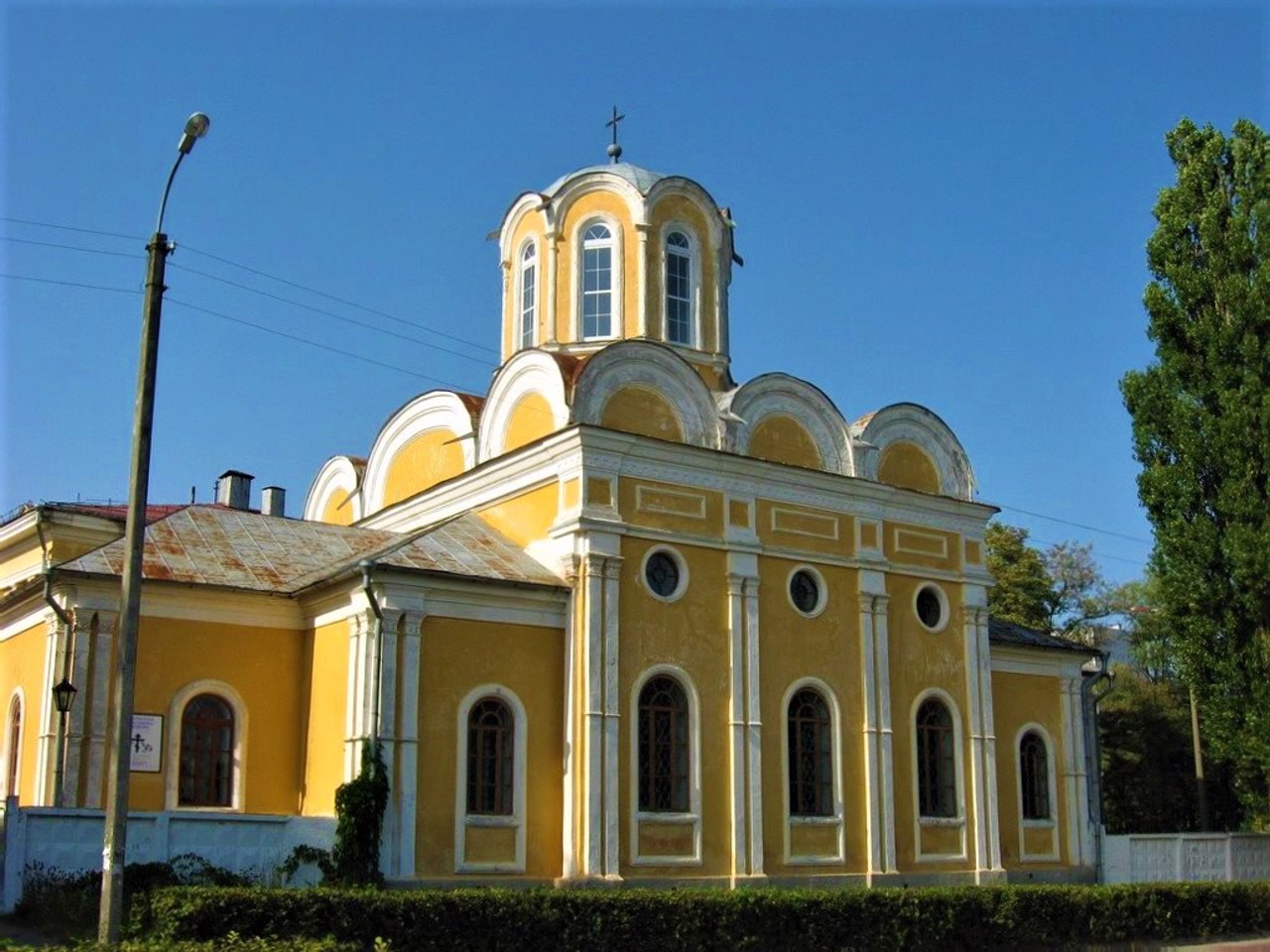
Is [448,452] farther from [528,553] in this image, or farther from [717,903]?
[717,903]

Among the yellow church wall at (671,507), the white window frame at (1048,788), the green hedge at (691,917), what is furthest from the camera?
the white window frame at (1048,788)

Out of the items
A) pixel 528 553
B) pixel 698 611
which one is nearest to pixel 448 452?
pixel 528 553

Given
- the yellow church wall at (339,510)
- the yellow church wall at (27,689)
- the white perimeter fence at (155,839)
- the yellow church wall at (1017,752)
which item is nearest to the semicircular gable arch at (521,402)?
the yellow church wall at (339,510)

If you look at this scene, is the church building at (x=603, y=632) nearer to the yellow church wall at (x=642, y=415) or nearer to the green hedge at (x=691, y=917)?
the yellow church wall at (x=642, y=415)

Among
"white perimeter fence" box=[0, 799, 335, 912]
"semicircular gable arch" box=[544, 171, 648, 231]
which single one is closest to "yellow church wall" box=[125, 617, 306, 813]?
"white perimeter fence" box=[0, 799, 335, 912]

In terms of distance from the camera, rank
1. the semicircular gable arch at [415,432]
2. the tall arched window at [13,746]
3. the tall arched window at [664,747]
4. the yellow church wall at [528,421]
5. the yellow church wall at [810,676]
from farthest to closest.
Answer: the semicircular gable arch at [415,432] → the yellow church wall at [528,421] → the yellow church wall at [810,676] → the tall arched window at [664,747] → the tall arched window at [13,746]

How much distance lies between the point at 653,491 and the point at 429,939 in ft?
28.0

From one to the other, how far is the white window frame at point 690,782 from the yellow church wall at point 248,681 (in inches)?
184

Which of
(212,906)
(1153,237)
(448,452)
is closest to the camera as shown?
(212,906)

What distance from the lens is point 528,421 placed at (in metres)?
22.3

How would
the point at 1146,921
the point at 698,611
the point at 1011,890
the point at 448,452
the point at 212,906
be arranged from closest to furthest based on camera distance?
the point at 212,906
the point at 1011,890
the point at 1146,921
the point at 698,611
the point at 448,452

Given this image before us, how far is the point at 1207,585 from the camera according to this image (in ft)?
83.1

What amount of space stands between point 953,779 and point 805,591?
4.25 metres

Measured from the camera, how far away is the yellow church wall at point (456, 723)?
18906 mm
